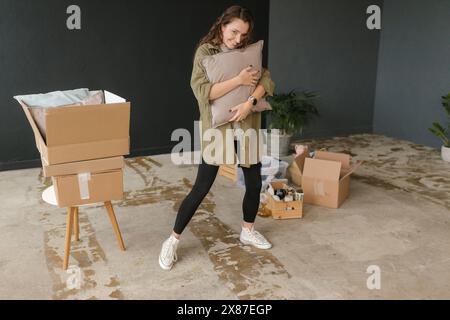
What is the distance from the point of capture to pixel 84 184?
2.13m

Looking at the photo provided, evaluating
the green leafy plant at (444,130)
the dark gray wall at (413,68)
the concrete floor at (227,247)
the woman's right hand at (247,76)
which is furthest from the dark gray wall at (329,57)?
the woman's right hand at (247,76)

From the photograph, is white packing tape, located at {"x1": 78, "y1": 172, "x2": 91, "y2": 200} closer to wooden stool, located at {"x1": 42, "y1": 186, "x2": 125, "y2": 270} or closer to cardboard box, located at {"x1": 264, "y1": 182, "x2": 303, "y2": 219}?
wooden stool, located at {"x1": 42, "y1": 186, "x2": 125, "y2": 270}

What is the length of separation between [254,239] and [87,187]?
90 cm

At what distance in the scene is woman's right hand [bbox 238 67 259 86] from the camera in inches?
77.5

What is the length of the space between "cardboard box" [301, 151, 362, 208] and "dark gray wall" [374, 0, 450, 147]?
2.04 m

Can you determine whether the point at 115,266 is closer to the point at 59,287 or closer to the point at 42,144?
the point at 59,287

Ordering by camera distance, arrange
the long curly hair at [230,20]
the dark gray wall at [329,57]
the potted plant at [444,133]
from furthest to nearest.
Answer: the dark gray wall at [329,57]
the potted plant at [444,133]
the long curly hair at [230,20]

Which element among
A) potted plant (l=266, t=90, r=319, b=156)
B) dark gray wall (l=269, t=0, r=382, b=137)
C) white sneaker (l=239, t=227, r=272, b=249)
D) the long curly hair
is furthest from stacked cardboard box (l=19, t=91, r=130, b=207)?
dark gray wall (l=269, t=0, r=382, b=137)

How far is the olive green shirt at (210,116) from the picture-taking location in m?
2.00

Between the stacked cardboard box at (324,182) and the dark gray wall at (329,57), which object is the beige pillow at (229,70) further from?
the dark gray wall at (329,57)

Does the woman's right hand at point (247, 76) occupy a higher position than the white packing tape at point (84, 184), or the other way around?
the woman's right hand at point (247, 76)

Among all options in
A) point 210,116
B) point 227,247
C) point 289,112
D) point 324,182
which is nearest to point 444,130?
point 289,112

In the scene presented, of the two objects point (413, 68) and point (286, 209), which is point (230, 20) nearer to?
point (286, 209)

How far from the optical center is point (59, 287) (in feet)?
6.68
